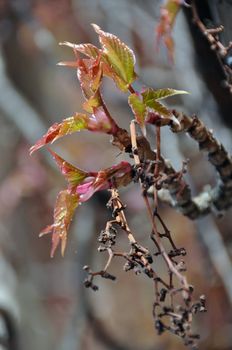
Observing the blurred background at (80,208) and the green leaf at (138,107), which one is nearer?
the green leaf at (138,107)

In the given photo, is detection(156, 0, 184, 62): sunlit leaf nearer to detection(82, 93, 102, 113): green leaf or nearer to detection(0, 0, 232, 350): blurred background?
detection(82, 93, 102, 113): green leaf

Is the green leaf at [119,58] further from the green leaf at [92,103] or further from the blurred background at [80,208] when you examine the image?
the blurred background at [80,208]

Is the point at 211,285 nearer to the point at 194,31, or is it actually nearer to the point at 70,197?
the point at 194,31

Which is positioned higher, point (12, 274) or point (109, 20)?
point (109, 20)

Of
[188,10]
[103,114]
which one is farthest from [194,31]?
[103,114]

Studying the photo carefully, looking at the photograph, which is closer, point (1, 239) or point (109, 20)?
point (109, 20)

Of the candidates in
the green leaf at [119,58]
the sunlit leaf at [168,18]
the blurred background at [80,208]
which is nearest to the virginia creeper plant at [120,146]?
the green leaf at [119,58]

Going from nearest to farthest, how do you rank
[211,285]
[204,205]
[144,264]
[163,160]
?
1. [144,264]
2. [163,160]
3. [204,205]
4. [211,285]
